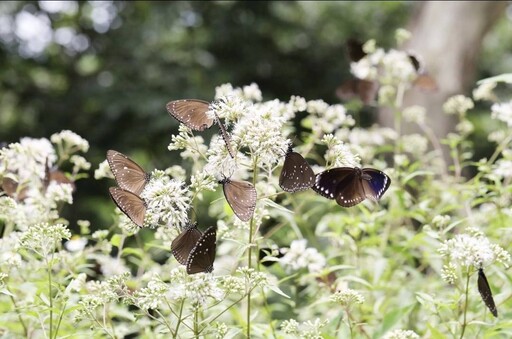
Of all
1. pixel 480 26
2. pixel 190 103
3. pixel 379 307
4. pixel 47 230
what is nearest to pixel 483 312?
pixel 379 307

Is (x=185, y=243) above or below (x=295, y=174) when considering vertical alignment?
below

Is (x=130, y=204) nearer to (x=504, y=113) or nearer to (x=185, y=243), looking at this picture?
(x=185, y=243)

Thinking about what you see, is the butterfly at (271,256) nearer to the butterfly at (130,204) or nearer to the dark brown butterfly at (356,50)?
the butterfly at (130,204)

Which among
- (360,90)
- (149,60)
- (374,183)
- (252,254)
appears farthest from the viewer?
(149,60)

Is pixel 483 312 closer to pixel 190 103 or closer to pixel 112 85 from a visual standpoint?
pixel 190 103

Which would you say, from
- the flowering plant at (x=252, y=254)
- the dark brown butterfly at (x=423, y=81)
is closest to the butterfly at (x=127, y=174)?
the flowering plant at (x=252, y=254)

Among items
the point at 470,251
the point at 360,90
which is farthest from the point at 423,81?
the point at 470,251

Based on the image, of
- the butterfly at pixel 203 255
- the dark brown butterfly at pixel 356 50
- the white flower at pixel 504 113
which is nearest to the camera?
the butterfly at pixel 203 255

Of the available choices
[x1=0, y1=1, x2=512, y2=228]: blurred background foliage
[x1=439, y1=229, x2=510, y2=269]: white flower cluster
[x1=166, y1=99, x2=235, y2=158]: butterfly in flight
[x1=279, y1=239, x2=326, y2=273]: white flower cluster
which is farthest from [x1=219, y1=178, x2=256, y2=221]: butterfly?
[x1=0, y1=1, x2=512, y2=228]: blurred background foliage
